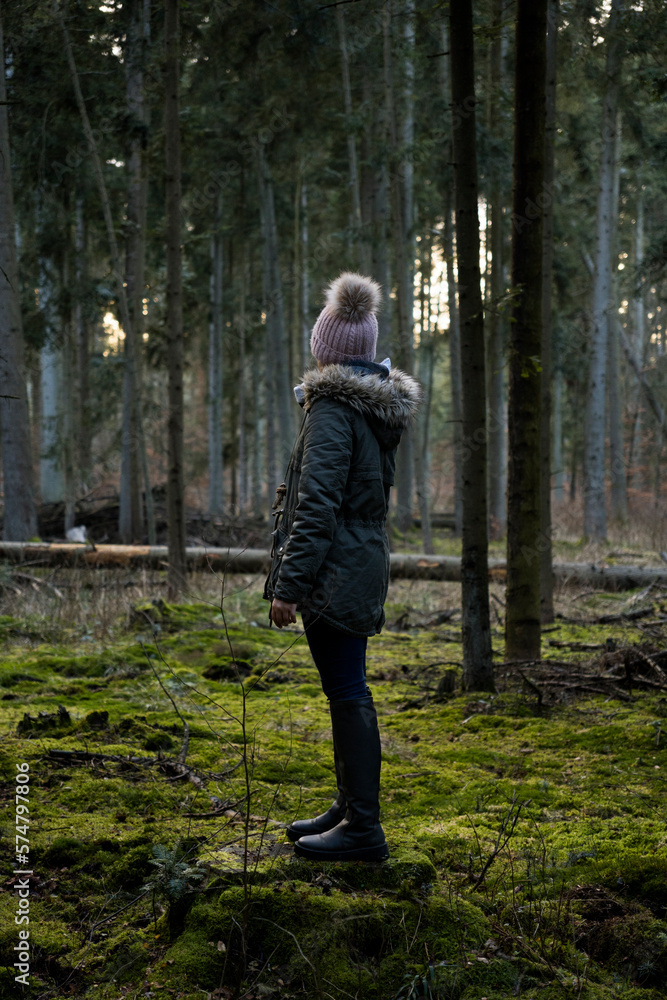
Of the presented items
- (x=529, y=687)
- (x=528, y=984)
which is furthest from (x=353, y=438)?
(x=529, y=687)

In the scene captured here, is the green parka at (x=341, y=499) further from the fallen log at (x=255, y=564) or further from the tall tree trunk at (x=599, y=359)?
the tall tree trunk at (x=599, y=359)

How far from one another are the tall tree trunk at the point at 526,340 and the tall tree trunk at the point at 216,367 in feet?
48.1

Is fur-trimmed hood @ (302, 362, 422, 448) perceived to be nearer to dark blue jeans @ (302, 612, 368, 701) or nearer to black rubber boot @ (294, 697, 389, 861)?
dark blue jeans @ (302, 612, 368, 701)

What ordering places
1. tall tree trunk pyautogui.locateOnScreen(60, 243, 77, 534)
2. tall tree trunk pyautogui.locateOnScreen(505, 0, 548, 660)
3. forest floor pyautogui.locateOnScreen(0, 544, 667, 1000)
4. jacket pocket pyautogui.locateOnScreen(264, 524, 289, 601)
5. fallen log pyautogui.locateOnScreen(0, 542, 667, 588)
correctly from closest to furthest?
forest floor pyautogui.locateOnScreen(0, 544, 667, 1000)
jacket pocket pyautogui.locateOnScreen(264, 524, 289, 601)
tall tree trunk pyautogui.locateOnScreen(505, 0, 548, 660)
fallen log pyautogui.locateOnScreen(0, 542, 667, 588)
tall tree trunk pyautogui.locateOnScreen(60, 243, 77, 534)

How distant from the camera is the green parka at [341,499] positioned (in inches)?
110

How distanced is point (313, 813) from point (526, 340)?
358cm

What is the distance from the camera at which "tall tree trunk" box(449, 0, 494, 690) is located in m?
4.97

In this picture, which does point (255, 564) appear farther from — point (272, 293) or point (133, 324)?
point (272, 293)

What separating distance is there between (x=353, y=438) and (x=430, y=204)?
709 inches

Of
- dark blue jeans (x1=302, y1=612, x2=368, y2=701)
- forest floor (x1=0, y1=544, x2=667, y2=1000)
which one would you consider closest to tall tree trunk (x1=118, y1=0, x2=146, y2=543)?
forest floor (x1=0, y1=544, x2=667, y2=1000)

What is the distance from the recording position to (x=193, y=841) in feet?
10.1

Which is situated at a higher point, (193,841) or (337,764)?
(337,764)

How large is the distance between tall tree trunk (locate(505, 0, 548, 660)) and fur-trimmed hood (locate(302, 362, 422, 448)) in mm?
2316

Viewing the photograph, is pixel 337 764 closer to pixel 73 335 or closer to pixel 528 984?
pixel 528 984
